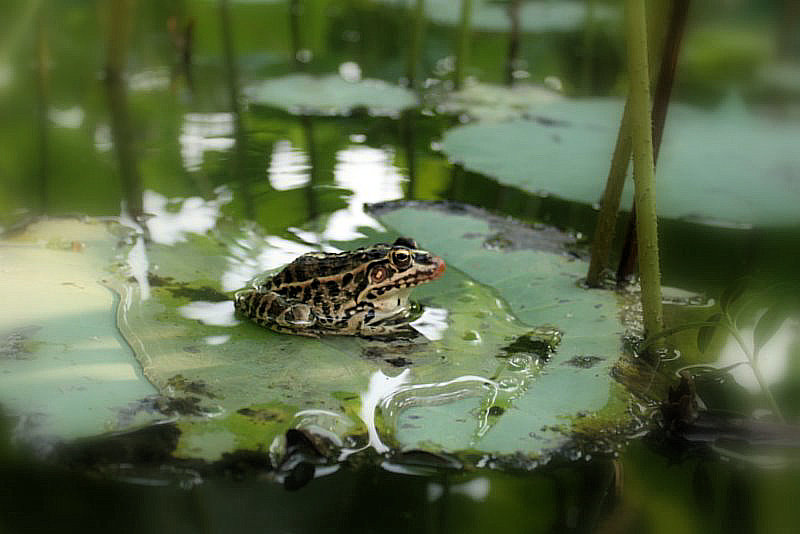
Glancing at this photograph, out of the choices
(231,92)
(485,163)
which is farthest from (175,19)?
(485,163)

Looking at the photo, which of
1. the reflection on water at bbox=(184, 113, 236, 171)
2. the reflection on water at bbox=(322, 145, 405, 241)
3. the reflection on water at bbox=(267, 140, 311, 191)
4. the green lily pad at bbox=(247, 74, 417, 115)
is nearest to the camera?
the reflection on water at bbox=(322, 145, 405, 241)

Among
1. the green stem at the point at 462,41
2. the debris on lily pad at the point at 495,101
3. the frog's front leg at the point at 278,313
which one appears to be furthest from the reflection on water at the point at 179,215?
the green stem at the point at 462,41

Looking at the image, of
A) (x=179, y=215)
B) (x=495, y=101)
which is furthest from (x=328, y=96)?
(x=179, y=215)

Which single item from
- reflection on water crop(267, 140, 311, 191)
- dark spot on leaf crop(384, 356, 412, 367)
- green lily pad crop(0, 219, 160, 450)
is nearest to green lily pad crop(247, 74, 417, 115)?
reflection on water crop(267, 140, 311, 191)

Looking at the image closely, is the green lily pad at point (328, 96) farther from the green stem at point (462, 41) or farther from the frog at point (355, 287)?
the frog at point (355, 287)

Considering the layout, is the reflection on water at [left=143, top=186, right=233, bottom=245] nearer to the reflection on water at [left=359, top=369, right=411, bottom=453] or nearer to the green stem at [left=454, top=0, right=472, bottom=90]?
the reflection on water at [left=359, top=369, right=411, bottom=453]

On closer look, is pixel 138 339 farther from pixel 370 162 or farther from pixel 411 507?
pixel 370 162

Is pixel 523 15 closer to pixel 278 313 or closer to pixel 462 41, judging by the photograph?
pixel 462 41
